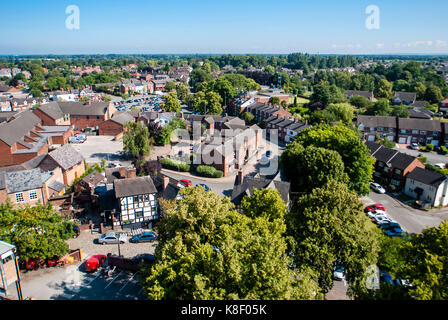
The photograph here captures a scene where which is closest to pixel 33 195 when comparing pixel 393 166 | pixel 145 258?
pixel 145 258

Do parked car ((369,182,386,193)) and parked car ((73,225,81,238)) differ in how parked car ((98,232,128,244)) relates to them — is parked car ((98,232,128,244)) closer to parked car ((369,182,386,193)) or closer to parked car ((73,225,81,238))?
parked car ((73,225,81,238))

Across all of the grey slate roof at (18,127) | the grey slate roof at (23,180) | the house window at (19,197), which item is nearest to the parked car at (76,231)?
the grey slate roof at (23,180)

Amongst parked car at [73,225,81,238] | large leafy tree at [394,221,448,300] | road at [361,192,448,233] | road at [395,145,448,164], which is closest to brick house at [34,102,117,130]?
parked car at [73,225,81,238]

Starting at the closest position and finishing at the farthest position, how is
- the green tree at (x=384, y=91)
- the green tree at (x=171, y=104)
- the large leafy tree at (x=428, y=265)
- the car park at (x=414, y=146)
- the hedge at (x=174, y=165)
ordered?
the large leafy tree at (x=428, y=265) < the hedge at (x=174, y=165) < the car park at (x=414, y=146) < the green tree at (x=171, y=104) < the green tree at (x=384, y=91)

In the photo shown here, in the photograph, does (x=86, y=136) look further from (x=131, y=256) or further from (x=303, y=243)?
(x=303, y=243)

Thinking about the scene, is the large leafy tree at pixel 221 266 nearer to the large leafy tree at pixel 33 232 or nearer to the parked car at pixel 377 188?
the large leafy tree at pixel 33 232

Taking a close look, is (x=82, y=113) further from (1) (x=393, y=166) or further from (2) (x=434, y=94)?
(2) (x=434, y=94)

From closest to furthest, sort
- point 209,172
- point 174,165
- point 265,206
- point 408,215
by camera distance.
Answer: point 265,206
point 408,215
point 209,172
point 174,165
